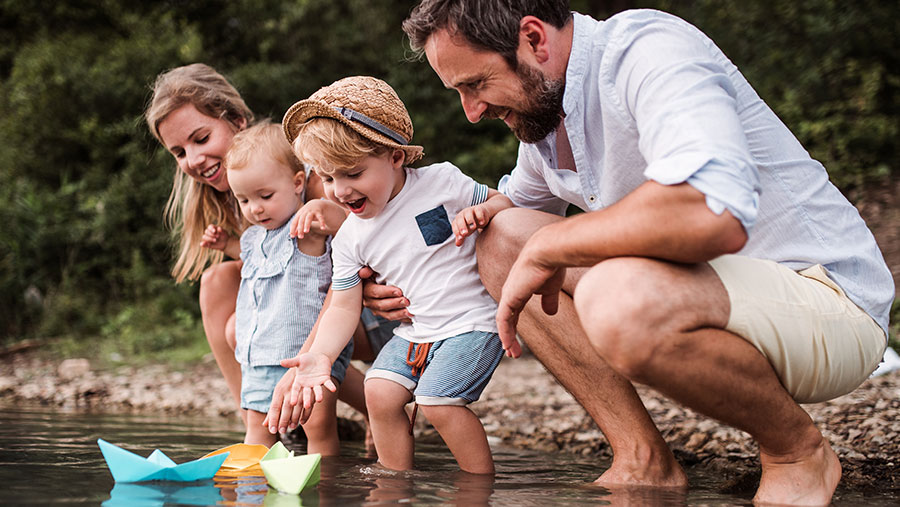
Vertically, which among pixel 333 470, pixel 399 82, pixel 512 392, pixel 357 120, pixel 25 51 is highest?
pixel 25 51

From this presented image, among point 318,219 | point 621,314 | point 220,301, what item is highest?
point 318,219

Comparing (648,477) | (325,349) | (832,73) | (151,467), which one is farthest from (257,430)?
(832,73)

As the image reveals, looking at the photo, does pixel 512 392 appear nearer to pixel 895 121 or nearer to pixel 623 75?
pixel 623 75

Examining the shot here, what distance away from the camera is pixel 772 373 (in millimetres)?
2066

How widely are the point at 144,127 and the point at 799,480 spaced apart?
8.46m

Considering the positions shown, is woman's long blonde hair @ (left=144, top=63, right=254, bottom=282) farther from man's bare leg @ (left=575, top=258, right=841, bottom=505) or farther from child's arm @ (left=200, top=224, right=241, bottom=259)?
man's bare leg @ (left=575, top=258, right=841, bottom=505)

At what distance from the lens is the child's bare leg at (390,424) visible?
2713 mm

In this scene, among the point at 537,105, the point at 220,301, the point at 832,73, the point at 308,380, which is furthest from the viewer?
the point at 832,73

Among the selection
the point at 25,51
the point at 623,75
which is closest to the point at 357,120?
the point at 623,75

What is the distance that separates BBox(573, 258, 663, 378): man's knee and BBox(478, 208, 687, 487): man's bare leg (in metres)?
0.57

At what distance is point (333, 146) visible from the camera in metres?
2.63

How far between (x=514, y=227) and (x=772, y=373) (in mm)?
879

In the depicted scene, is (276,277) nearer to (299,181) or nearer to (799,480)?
(299,181)

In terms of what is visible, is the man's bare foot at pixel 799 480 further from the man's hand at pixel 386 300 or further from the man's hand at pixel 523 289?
the man's hand at pixel 386 300
